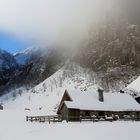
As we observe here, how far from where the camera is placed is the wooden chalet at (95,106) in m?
73.7

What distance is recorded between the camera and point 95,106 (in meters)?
77.0

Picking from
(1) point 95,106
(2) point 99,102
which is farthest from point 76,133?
(2) point 99,102

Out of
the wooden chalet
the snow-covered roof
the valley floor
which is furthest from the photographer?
the snow-covered roof

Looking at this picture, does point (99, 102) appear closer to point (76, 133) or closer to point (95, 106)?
point (95, 106)

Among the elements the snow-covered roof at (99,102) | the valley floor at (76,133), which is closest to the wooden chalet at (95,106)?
the snow-covered roof at (99,102)

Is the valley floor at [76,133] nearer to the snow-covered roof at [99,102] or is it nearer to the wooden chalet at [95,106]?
the wooden chalet at [95,106]

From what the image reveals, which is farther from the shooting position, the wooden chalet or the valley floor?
the wooden chalet

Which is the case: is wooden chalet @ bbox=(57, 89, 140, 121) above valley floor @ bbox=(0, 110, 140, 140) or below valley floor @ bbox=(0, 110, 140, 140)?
A: above

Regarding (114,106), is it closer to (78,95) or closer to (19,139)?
(78,95)

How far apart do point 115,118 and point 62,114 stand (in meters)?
13.2

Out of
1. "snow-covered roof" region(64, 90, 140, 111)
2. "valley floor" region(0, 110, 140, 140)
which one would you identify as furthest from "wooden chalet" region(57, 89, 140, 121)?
"valley floor" region(0, 110, 140, 140)

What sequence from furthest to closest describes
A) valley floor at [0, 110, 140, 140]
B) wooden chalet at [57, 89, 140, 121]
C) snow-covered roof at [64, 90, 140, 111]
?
snow-covered roof at [64, 90, 140, 111]
wooden chalet at [57, 89, 140, 121]
valley floor at [0, 110, 140, 140]

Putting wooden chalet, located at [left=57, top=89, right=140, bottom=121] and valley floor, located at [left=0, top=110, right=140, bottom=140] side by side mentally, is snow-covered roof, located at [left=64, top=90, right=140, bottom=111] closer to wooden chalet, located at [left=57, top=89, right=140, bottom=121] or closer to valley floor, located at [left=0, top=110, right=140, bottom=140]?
wooden chalet, located at [left=57, top=89, right=140, bottom=121]

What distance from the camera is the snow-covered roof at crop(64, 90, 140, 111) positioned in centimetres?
7569
